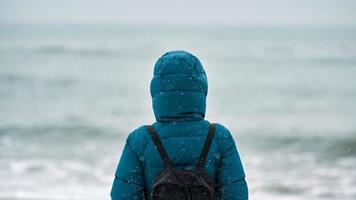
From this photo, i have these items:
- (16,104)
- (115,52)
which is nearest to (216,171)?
(16,104)

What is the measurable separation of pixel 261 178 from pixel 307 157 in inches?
127

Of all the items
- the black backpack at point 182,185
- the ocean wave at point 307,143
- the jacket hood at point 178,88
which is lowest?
the black backpack at point 182,185

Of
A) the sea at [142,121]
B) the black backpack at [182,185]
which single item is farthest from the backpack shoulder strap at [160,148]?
the sea at [142,121]

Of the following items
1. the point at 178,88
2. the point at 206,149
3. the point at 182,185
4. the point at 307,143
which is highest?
the point at 307,143

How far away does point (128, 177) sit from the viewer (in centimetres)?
243

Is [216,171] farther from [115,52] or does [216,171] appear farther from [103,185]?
[115,52]

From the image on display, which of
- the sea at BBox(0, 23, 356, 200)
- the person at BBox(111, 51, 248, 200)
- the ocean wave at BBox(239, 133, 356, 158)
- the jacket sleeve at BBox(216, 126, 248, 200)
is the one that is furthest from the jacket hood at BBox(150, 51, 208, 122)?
the ocean wave at BBox(239, 133, 356, 158)

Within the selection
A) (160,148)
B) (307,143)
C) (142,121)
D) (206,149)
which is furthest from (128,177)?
(142,121)

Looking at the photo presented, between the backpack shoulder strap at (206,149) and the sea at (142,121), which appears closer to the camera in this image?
the backpack shoulder strap at (206,149)

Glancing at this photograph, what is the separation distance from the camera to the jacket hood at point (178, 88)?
7.94 ft

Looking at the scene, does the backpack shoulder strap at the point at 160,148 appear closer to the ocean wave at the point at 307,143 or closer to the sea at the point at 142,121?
the sea at the point at 142,121

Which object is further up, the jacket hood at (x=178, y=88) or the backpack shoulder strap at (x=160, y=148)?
the jacket hood at (x=178, y=88)

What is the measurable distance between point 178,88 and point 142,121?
16820 mm

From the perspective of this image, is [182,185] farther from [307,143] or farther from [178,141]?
[307,143]
